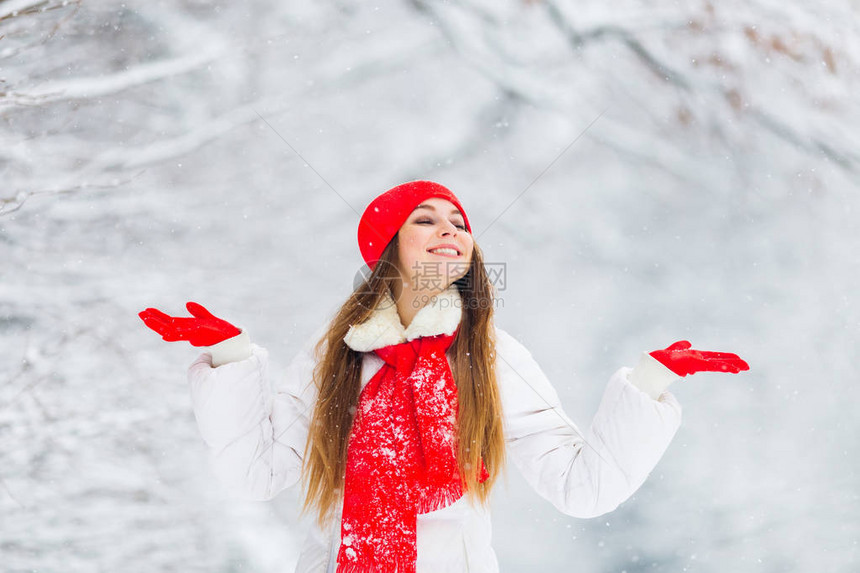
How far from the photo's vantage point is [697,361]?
0.99 meters

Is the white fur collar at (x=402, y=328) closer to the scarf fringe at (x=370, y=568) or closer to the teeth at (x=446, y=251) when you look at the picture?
the teeth at (x=446, y=251)

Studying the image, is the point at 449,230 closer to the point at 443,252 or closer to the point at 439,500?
the point at 443,252

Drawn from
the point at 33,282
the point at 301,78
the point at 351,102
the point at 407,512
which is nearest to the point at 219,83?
the point at 301,78

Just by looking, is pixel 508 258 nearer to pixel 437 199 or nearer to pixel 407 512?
pixel 437 199

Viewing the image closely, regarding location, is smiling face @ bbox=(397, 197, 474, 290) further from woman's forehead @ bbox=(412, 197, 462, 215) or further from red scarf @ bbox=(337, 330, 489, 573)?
red scarf @ bbox=(337, 330, 489, 573)

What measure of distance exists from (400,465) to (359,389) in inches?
7.7

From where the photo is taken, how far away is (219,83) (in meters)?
2.08

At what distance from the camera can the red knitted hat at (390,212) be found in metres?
1.29

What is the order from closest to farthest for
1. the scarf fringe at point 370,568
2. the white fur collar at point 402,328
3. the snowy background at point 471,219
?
the scarf fringe at point 370,568 → the white fur collar at point 402,328 → the snowy background at point 471,219

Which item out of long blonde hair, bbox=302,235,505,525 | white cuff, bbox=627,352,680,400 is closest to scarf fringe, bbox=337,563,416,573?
long blonde hair, bbox=302,235,505,525

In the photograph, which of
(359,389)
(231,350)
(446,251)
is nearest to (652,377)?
(446,251)

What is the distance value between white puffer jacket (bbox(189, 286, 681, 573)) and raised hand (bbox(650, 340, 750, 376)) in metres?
0.02

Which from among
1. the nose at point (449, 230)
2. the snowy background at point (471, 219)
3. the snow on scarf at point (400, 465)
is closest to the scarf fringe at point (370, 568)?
the snow on scarf at point (400, 465)

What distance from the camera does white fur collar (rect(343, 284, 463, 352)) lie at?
1.21m
